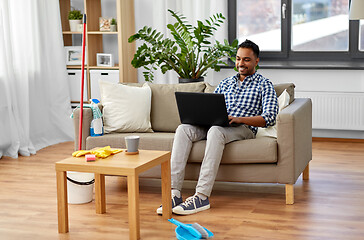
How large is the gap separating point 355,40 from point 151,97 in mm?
2347

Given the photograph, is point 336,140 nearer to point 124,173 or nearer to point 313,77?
point 313,77

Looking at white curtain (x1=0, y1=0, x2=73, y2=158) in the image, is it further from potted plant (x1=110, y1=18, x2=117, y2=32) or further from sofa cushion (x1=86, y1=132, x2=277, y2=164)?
sofa cushion (x1=86, y1=132, x2=277, y2=164)

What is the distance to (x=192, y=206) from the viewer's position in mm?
3389

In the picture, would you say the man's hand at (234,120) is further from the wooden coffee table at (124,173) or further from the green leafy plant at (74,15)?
the green leafy plant at (74,15)

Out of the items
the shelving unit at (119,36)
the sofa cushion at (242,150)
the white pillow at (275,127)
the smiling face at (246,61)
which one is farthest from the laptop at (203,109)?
the shelving unit at (119,36)

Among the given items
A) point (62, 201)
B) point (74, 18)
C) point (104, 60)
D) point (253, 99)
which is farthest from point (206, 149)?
point (74, 18)

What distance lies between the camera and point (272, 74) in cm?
558

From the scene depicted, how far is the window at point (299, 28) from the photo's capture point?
559 centimetres

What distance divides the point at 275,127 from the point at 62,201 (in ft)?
4.82

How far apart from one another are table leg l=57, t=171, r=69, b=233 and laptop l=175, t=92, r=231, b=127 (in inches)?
35.3

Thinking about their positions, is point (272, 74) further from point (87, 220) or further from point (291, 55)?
point (87, 220)

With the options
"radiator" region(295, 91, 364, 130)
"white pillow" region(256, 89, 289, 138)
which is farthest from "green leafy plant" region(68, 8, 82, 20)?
"white pillow" region(256, 89, 289, 138)

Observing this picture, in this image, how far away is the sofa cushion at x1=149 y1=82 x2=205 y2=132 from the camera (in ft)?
13.7

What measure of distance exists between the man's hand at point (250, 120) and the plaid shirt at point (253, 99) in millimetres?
30
